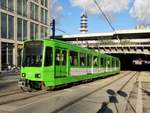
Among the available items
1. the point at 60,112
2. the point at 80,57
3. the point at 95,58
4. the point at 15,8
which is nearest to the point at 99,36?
the point at 15,8

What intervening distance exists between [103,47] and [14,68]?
34916mm

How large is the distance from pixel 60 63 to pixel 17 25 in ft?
116

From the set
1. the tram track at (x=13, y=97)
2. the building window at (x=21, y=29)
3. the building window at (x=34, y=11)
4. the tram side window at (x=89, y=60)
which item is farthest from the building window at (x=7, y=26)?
the tram track at (x=13, y=97)

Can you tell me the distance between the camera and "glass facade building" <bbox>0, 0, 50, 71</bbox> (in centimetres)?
4931

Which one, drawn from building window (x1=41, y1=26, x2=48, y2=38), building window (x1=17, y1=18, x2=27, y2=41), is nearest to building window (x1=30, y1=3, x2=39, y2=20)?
building window (x1=17, y1=18, x2=27, y2=41)

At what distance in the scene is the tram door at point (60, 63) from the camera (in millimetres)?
19191

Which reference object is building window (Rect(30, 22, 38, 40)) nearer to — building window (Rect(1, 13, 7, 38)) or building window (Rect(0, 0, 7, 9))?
building window (Rect(1, 13, 7, 38))

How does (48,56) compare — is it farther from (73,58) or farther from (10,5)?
(10,5)

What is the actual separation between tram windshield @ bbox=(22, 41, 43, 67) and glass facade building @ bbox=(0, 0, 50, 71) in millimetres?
24711

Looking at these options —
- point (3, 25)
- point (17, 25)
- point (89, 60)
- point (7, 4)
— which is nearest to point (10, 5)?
point (7, 4)

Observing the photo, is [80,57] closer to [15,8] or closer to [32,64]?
[32,64]

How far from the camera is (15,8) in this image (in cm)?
5275

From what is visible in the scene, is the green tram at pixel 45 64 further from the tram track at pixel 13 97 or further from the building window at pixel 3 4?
the building window at pixel 3 4

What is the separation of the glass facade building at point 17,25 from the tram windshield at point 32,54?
24.7 m
